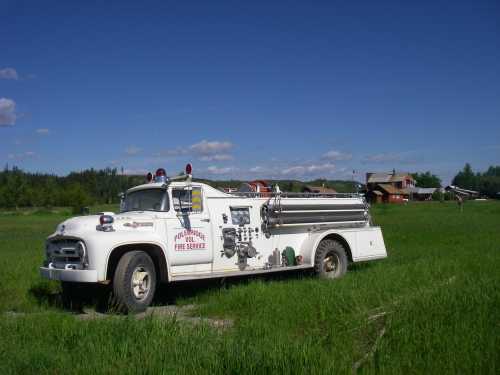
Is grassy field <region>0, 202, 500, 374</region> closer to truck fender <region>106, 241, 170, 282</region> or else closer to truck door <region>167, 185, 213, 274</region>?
truck door <region>167, 185, 213, 274</region>

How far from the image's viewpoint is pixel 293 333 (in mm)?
6883

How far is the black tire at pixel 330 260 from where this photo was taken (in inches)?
472

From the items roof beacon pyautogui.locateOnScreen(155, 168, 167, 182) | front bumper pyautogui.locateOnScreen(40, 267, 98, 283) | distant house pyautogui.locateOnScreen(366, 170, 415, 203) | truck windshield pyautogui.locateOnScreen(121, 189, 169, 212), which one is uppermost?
distant house pyautogui.locateOnScreen(366, 170, 415, 203)

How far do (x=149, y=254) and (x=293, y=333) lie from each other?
3481 millimetres

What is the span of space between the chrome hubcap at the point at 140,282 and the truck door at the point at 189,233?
1.69ft

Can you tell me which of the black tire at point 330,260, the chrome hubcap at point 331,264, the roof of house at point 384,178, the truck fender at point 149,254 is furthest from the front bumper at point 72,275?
the roof of house at point 384,178

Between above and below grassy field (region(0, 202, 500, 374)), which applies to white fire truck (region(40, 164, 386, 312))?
above

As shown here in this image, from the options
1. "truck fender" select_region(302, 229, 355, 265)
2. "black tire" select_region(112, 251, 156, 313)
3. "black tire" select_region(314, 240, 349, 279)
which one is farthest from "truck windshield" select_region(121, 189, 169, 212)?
"black tire" select_region(314, 240, 349, 279)

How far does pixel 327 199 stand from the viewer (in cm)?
1305

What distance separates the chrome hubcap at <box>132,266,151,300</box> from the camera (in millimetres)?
8867

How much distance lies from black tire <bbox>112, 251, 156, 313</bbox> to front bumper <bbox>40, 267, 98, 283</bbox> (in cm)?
36

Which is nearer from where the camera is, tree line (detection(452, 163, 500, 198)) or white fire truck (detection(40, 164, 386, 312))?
white fire truck (detection(40, 164, 386, 312))

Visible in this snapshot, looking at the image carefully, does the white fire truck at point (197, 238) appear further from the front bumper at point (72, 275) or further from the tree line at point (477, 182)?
the tree line at point (477, 182)

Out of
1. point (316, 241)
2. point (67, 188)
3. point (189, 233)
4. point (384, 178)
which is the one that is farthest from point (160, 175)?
point (67, 188)
